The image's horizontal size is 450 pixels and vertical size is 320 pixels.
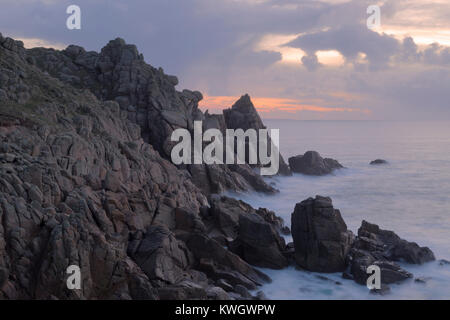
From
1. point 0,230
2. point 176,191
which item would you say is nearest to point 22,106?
point 176,191

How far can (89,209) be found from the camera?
28.2m

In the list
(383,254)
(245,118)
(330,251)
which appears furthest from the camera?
(245,118)

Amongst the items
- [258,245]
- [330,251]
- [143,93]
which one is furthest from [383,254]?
[143,93]

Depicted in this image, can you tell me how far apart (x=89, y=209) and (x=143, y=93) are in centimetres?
3652

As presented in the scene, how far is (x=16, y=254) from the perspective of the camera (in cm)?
2338

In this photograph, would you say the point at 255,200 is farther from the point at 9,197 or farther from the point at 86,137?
the point at 9,197

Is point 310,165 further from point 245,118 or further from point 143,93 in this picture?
point 143,93

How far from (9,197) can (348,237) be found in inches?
919

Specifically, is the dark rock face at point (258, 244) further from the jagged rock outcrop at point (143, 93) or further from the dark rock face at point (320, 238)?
the jagged rock outcrop at point (143, 93)

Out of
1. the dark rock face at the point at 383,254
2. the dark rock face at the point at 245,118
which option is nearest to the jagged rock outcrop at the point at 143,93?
the dark rock face at the point at 245,118

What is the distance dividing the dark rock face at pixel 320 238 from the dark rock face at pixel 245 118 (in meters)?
46.8

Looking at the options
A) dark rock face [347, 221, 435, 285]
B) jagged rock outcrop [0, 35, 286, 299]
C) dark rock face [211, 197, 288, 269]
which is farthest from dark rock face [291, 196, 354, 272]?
jagged rock outcrop [0, 35, 286, 299]

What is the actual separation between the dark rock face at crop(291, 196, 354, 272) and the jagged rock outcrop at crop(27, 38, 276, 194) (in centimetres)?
2181

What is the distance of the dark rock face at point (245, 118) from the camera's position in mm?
83062
